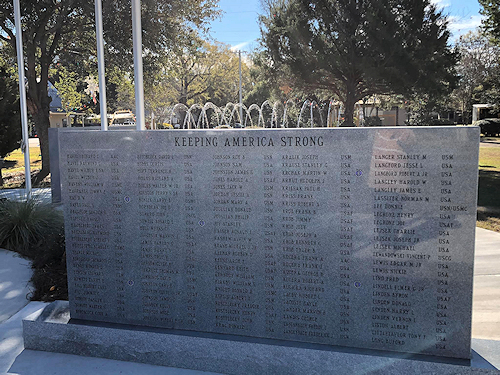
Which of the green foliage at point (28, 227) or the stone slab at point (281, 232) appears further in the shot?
the green foliage at point (28, 227)

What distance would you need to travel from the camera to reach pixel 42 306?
458cm

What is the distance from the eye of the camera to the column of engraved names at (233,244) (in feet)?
11.9

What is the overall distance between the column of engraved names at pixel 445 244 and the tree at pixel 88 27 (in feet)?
42.1

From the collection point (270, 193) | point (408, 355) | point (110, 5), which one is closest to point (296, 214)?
point (270, 193)

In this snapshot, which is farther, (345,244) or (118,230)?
(118,230)

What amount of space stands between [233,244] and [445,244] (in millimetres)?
1553

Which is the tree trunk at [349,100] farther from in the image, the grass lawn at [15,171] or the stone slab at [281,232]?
the stone slab at [281,232]

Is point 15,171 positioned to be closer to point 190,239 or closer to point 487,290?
point 190,239

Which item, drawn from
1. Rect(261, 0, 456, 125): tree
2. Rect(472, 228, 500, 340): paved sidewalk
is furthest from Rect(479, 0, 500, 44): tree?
Rect(472, 228, 500, 340): paved sidewalk

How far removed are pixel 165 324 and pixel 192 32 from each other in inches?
590

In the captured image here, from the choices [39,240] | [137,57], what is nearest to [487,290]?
[137,57]

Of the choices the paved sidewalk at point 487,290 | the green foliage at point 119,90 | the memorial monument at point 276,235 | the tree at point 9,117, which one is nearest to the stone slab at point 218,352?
the memorial monument at point 276,235

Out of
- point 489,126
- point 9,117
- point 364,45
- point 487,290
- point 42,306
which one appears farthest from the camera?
point 489,126

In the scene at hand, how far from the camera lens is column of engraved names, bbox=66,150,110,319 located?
400cm
